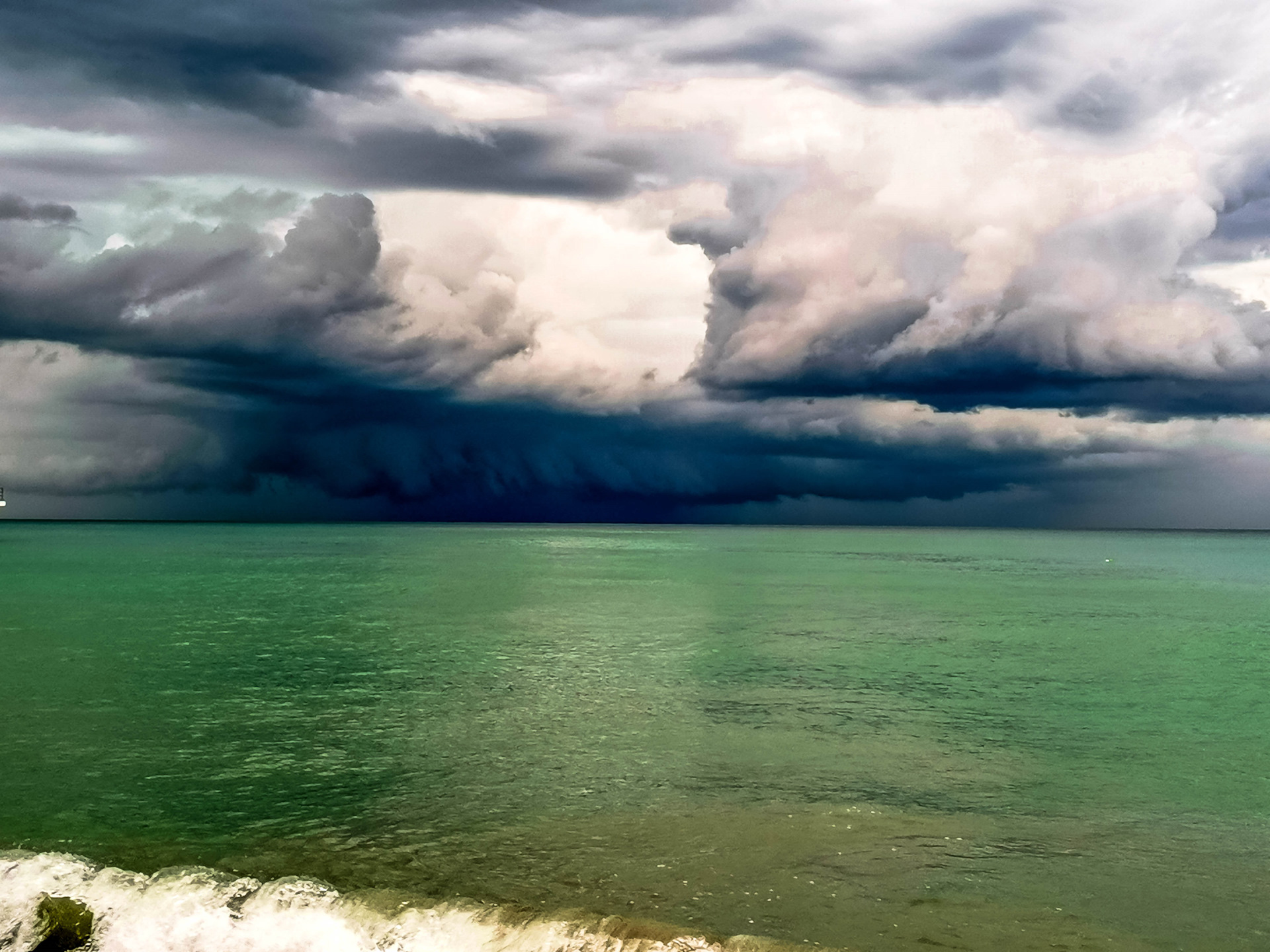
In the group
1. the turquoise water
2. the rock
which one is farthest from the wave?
the turquoise water

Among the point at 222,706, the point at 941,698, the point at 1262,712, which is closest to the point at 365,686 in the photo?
the point at 222,706

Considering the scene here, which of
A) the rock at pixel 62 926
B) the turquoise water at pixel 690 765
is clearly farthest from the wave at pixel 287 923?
the turquoise water at pixel 690 765

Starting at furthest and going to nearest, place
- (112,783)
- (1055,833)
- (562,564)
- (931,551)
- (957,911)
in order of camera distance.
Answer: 1. (931,551)
2. (562,564)
3. (112,783)
4. (1055,833)
5. (957,911)

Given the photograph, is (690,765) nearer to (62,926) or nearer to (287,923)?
(287,923)

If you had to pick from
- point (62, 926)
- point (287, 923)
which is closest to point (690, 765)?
point (287, 923)

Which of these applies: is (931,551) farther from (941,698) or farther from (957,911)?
(957,911)

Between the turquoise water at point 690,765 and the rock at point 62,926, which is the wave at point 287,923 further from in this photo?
the turquoise water at point 690,765
